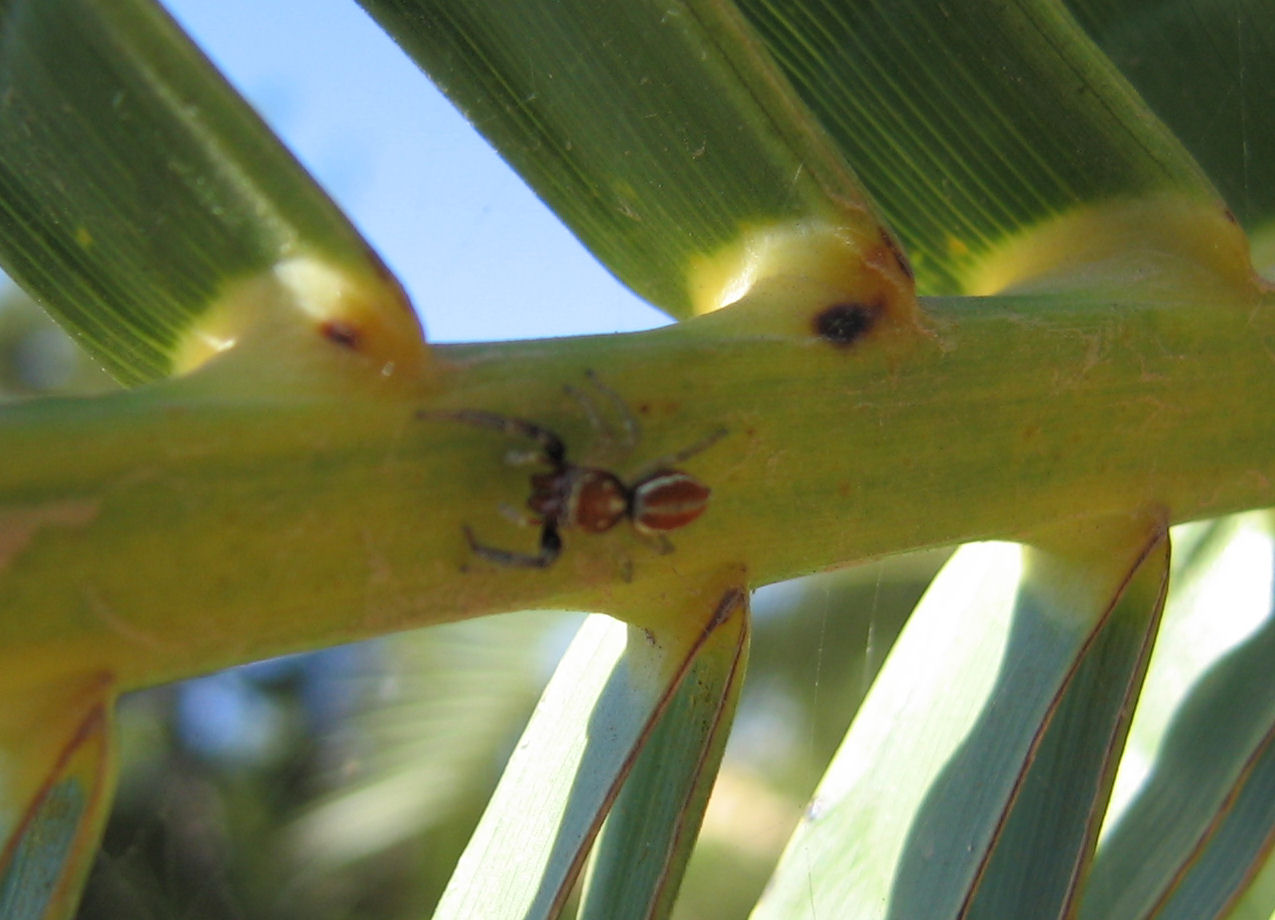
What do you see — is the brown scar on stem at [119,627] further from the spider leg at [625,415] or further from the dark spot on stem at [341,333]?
the spider leg at [625,415]

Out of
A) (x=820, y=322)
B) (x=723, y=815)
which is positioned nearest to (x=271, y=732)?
(x=723, y=815)

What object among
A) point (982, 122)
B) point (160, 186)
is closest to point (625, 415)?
point (160, 186)

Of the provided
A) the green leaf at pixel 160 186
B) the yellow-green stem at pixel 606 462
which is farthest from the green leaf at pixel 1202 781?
the green leaf at pixel 160 186

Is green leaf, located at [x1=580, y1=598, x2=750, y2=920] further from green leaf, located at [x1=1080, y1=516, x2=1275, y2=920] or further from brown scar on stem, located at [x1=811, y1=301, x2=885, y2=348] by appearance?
green leaf, located at [x1=1080, y1=516, x2=1275, y2=920]

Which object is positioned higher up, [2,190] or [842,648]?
[842,648]

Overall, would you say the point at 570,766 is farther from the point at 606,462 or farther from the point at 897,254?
the point at 897,254

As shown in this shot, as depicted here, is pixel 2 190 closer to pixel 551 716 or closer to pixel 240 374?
pixel 240 374
